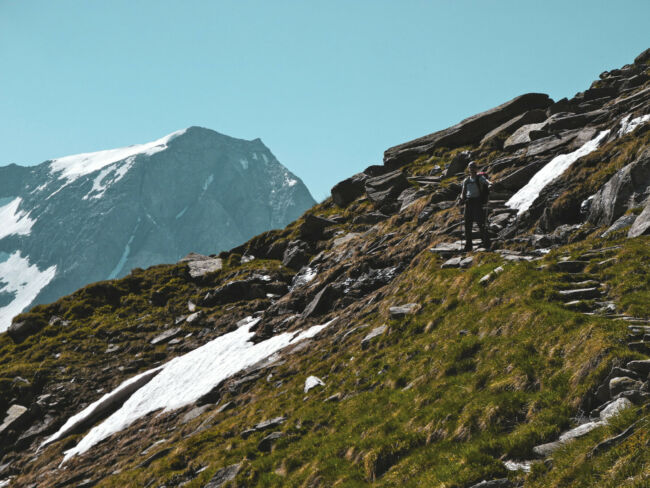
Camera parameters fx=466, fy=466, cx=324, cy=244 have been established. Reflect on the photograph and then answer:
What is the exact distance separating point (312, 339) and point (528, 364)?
16444 mm

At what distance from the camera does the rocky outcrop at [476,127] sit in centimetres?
5469

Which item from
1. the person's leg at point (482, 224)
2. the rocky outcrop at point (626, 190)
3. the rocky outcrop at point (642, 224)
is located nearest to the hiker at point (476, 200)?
the person's leg at point (482, 224)

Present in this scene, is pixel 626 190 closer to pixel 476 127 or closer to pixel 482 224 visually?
pixel 482 224

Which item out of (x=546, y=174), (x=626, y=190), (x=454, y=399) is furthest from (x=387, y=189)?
(x=454, y=399)

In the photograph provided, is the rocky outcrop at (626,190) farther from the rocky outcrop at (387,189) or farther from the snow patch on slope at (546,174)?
the rocky outcrop at (387,189)

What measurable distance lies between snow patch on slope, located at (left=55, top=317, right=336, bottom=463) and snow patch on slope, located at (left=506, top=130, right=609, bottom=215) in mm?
13177

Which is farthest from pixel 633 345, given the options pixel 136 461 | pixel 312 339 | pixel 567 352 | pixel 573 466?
pixel 136 461

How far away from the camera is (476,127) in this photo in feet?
183

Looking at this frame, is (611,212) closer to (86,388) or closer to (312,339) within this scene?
(312,339)

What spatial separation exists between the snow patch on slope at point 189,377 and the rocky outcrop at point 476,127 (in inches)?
1393

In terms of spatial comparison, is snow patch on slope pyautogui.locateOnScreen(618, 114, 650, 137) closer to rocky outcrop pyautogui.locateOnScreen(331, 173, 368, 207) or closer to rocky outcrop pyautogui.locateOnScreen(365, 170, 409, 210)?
rocky outcrop pyautogui.locateOnScreen(365, 170, 409, 210)

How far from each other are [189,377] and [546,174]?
26.2 meters

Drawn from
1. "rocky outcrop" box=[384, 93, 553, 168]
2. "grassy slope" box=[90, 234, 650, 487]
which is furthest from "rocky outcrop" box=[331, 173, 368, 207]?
"grassy slope" box=[90, 234, 650, 487]

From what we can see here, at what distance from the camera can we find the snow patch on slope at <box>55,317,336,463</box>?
28.6m
